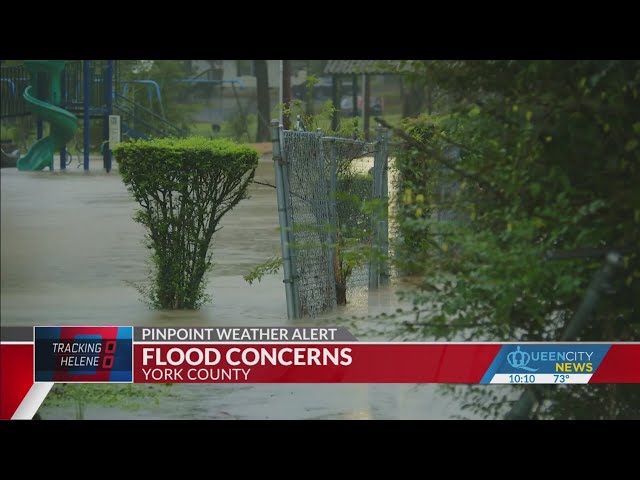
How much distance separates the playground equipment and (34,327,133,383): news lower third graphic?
2.46 m

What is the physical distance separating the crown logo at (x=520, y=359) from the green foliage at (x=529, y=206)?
3.0 inches

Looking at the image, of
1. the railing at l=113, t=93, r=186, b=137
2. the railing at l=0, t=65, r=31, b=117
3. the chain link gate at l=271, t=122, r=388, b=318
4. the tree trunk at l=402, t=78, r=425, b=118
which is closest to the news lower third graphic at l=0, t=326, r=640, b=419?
the chain link gate at l=271, t=122, r=388, b=318

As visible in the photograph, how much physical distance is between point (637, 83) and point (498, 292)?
3.71 feet

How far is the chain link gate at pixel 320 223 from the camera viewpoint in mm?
7172

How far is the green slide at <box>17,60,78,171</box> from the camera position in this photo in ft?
30.9

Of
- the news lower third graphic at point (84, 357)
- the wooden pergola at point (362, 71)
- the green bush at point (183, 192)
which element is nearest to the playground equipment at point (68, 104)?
the green bush at point (183, 192)

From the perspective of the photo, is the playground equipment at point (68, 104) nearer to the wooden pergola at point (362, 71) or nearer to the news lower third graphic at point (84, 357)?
the wooden pergola at point (362, 71)

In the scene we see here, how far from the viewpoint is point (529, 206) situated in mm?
5477

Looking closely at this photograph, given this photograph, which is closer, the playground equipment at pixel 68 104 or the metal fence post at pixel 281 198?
the metal fence post at pixel 281 198

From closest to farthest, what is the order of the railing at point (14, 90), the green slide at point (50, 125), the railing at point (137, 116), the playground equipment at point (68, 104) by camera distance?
the green slide at point (50, 125) → the railing at point (14, 90) → the playground equipment at point (68, 104) → the railing at point (137, 116)

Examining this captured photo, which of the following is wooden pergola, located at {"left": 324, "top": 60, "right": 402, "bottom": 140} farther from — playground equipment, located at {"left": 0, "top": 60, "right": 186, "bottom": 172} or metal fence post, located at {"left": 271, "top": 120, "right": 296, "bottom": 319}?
playground equipment, located at {"left": 0, "top": 60, "right": 186, "bottom": 172}

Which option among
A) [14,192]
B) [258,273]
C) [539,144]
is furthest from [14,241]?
[539,144]

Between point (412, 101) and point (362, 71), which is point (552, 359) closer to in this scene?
point (412, 101)

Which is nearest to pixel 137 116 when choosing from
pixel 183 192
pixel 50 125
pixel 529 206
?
pixel 50 125
